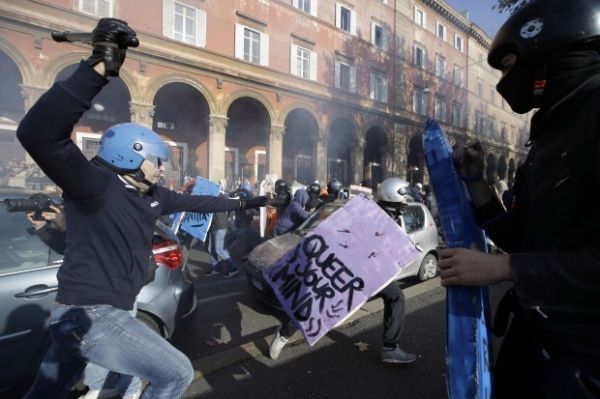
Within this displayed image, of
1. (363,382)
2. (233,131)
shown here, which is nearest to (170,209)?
(363,382)

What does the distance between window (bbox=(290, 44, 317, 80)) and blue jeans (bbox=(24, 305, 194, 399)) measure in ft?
53.9

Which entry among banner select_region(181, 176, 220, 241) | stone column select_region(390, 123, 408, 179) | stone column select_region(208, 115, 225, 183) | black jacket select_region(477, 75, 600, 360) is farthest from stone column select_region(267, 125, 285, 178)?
black jacket select_region(477, 75, 600, 360)

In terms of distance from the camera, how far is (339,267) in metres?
2.67

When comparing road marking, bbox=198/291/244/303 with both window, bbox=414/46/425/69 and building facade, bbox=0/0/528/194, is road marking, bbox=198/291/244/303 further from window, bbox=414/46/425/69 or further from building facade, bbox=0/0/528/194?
window, bbox=414/46/425/69

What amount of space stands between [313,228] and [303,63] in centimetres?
1421

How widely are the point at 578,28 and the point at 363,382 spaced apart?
8.87 ft

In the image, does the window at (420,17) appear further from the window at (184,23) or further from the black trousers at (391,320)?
the black trousers at (391,320)

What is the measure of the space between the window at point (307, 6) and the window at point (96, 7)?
8601 millimetres

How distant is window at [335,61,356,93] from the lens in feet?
61.7

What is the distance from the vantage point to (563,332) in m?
0.99

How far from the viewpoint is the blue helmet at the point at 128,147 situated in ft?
6.09

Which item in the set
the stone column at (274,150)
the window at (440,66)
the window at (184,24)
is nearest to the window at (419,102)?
the window at (440,66)

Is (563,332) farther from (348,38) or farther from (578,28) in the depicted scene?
(348,38)

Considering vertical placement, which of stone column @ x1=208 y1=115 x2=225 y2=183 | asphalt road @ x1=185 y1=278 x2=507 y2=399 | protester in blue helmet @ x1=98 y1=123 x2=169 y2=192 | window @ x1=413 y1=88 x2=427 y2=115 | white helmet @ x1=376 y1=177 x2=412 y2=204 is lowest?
asphalt road @ x1=185 y1=278 x2=507 y2=399
